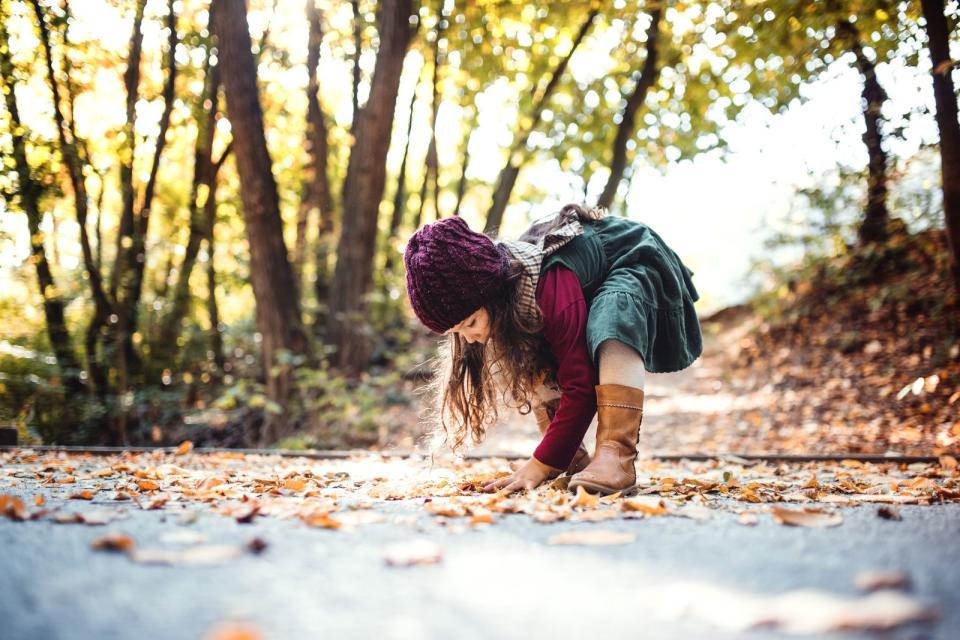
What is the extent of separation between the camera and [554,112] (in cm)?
901

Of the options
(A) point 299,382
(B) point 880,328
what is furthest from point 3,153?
(B) point 880,328

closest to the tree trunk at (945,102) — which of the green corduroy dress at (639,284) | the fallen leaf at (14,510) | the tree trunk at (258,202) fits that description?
the green corduroy dress at (639,284)

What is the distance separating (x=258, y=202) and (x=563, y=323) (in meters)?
4.32

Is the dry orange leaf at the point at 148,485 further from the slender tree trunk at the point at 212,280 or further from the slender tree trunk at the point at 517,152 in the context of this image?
the slender tree trunk at the point at 517,152

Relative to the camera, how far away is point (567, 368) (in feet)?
7.84

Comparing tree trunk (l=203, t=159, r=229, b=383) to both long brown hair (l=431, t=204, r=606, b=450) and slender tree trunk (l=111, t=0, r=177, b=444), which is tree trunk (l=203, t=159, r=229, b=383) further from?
long brown hair (l=431, t=204, r=606, b=450)

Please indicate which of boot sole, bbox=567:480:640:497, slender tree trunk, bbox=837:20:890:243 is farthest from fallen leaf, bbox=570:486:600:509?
slender tree trunk, bbox=837:20:890:243

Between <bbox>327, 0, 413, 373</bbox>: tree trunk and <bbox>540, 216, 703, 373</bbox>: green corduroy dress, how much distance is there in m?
4.17

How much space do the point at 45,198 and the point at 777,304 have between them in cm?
808

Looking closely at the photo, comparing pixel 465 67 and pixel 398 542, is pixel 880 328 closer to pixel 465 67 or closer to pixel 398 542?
pixel 465 67

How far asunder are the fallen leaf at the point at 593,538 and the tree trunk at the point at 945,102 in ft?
10.6

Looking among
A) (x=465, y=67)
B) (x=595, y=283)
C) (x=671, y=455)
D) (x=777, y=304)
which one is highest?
(x=465, y=67)

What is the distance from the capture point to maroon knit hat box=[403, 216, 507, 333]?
2385mm

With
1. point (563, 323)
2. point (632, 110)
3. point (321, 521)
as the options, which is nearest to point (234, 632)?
point (321, 521)
